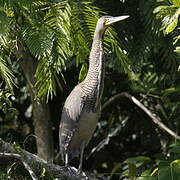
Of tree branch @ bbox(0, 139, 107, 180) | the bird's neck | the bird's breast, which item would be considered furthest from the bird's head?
tree branch @ bbox(0, 139, 107, 180)

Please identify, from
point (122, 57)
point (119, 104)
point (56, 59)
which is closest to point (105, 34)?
point (122, 57)

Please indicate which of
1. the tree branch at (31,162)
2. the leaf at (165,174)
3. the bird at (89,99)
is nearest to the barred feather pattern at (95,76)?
the bird at (89,99)

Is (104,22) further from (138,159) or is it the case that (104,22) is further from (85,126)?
(138,159)

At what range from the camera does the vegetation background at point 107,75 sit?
3.30 meters

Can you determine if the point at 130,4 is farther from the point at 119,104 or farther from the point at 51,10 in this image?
the point at 119,104

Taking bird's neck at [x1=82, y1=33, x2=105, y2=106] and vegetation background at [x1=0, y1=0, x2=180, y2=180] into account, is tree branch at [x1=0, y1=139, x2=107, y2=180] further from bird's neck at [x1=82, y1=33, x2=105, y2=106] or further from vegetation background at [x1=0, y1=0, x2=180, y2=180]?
bird's neck at [x1=82, y1=33, x2=105, y2=106]

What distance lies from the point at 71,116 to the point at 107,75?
4.70 ft

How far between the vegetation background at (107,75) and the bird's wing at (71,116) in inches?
8.6

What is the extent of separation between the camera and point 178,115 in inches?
192

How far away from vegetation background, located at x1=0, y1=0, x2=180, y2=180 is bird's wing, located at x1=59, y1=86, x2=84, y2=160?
0.22 m

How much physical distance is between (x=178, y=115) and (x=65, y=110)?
1475 millimetres

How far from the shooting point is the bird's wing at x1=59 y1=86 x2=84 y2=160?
3.76 m

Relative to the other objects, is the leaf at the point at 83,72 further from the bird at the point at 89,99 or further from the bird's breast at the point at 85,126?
the bird's breast at the point at 85,126

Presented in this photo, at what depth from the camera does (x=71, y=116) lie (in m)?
3.81
